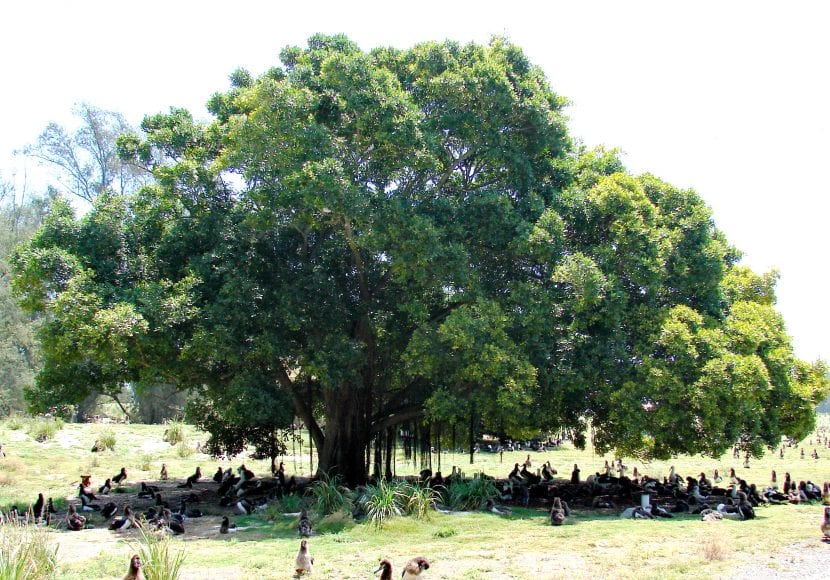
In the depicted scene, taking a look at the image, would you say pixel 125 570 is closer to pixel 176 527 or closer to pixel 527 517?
pixel 176 527

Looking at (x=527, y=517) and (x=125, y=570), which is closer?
(x=125, y=570)

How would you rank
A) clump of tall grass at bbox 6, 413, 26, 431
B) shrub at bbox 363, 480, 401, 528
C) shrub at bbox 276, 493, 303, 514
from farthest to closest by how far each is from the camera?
1. clump of tall grass at bbox 6, 413, 26, 431
2. shrub at bbox 276, 493, 303, 514
3. shrub at bbox 363, 480, 401, 528

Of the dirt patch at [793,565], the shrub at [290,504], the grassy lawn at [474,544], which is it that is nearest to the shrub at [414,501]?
the grassy lawn at [474,544]

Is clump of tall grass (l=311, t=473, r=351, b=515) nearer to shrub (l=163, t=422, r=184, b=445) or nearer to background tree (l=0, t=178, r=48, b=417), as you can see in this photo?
shrub (l=163, t=422, r=184, b=445)

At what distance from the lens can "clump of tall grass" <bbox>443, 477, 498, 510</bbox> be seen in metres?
17.8

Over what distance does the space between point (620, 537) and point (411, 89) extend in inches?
484

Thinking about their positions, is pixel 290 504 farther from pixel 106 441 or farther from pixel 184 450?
pixel 184 450

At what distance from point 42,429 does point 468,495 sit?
2028 centimetres

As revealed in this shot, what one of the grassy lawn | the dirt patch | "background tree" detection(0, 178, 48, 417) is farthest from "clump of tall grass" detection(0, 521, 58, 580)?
"background tree" detection(0, 178, 48, 417)

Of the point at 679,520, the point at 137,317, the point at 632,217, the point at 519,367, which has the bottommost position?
the point at 679,520

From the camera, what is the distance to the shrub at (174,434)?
3397 centimetres

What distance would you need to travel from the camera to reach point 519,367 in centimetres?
1569

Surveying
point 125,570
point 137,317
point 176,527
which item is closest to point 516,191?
point 137,317

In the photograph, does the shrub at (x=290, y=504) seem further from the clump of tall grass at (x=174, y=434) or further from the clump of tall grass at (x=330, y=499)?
the clump of tall grass at (x=174, y=434)
